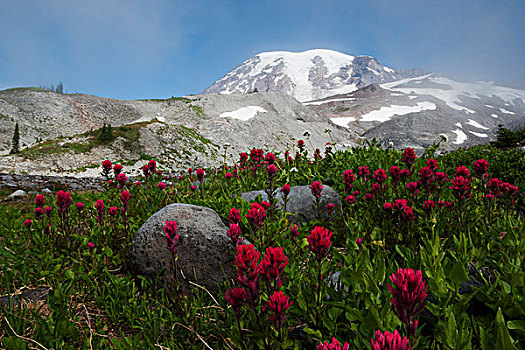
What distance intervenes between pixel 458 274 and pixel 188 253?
8.09 feet

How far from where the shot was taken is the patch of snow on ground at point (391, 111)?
73438 millimetres

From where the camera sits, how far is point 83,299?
8.40ft

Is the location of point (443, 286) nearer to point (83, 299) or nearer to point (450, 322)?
point (450, 322)

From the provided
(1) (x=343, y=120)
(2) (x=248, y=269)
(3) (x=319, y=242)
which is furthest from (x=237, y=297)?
(1) (x=343, y=120)

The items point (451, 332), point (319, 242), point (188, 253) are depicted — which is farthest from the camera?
point (188, 253)

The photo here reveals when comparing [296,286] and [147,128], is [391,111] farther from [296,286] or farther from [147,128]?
[296,286]

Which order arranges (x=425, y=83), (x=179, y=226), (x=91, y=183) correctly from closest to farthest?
(x=179, y=226), (x=91, y=183), (x=425, y=83)

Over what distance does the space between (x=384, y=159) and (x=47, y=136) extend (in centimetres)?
3859

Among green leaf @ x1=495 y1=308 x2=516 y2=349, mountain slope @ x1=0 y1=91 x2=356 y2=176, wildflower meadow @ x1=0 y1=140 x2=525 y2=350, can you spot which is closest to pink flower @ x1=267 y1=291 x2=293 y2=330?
wildflower meadow @ x1=0 y1=140 x2=525 y2=350

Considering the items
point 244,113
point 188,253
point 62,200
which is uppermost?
point 244,113

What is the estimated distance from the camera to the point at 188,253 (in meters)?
2.91

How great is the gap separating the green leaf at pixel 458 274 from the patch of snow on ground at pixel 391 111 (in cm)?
7716

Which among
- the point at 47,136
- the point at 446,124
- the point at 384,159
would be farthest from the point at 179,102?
the point at 446,124

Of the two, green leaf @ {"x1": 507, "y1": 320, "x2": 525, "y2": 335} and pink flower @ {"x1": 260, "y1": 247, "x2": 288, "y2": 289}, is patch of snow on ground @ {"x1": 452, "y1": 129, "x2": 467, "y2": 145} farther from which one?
pink flower @ {"x1": 260, "y1": 247, "x2": 288, "y2": 289}
